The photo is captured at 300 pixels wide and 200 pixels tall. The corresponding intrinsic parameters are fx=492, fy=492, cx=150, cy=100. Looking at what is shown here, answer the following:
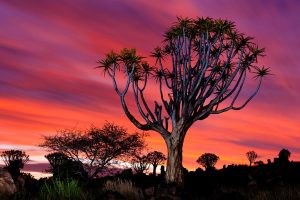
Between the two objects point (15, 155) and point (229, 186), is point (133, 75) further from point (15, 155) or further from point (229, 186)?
point (15, 155)

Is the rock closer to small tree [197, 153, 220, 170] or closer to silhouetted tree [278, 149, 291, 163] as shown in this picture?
silhouetted tree [278, 149, 291, 163]

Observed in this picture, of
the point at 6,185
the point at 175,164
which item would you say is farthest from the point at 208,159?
the point at 6,185

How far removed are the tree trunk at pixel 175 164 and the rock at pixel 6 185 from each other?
8.73 m

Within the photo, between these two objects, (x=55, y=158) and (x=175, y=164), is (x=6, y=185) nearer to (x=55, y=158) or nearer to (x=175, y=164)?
(x=175, y=164)

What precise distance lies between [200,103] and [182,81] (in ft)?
4.79

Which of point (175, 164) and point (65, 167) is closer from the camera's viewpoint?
point (175, 164)

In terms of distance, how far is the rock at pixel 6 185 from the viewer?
54.6 feet

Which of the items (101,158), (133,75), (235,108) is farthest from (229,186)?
(101,158)

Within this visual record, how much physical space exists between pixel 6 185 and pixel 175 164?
363 inches

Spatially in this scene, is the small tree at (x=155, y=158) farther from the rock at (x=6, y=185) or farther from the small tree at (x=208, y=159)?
the rock at (x=6, y=185)

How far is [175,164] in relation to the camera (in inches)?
934

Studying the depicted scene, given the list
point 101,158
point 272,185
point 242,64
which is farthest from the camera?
point 101,158

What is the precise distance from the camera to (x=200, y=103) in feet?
81.8

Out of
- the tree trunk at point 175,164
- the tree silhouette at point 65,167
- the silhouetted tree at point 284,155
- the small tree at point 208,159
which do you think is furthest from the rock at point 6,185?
the small tree at point 208,159
